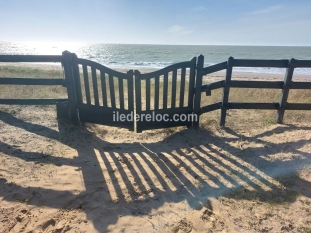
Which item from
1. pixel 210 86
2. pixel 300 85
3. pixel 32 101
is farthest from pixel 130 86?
pixel 300 85

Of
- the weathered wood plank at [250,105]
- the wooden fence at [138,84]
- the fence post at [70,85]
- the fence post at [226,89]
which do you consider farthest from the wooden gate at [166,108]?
the fence post at [70,85]

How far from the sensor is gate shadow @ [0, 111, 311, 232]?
9.56 feet

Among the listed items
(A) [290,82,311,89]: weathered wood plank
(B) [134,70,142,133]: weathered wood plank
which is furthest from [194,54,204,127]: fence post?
(A) [290,82,311,89]: weathered wood plank

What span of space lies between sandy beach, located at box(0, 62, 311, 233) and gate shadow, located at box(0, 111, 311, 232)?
2 cm

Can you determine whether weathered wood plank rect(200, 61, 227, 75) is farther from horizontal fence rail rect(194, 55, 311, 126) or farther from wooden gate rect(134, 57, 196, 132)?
wooden gate rect(134, 57, 196, 132)

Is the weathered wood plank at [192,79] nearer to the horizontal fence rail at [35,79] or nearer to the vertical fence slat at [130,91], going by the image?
the vertical fence slat at [130,91]

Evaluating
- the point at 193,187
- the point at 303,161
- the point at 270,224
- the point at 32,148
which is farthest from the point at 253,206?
the point at 32,148

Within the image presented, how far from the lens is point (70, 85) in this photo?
512 cm

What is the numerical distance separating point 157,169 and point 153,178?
30cm

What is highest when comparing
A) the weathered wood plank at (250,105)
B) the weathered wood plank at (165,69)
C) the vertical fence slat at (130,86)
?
the weathered wood plank at (165,69)

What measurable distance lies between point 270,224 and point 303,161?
1809 millimetres

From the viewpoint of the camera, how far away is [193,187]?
3.28 meters

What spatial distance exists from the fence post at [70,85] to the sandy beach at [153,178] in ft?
0.89

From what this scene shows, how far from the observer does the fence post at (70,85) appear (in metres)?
4.93
